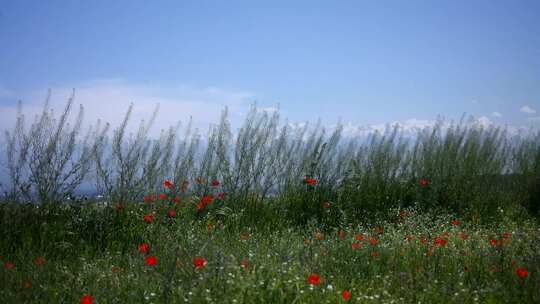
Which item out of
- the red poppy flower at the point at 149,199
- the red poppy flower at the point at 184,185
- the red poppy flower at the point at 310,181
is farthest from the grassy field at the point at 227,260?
the red poppy flower at the point at 310,181

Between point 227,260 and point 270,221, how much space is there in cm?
248

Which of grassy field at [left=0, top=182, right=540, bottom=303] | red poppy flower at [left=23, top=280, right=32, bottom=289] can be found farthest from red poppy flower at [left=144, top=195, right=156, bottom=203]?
red poppy flower at [left=23, top=280, right=32, bottom=289]

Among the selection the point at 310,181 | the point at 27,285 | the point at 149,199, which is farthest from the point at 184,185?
the point at 27,285

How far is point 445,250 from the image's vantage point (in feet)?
15.4

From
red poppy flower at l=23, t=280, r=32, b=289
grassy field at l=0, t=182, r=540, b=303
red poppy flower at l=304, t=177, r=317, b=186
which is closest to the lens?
grassy field at l=0, t=182, r=540, b=303

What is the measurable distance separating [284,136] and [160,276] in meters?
4.14

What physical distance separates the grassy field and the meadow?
0.02 meters

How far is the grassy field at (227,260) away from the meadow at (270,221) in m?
0.02

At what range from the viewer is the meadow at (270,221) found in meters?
3.53

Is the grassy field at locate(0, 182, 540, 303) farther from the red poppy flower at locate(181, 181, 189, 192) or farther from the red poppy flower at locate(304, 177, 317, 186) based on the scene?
the red poppy flower at locate(304, 177, 317, 186)

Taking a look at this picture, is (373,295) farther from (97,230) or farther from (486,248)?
(97,230)

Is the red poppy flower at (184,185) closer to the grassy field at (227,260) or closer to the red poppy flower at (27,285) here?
the grassy field at (227,260)

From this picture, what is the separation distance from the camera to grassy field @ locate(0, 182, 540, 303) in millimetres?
3334

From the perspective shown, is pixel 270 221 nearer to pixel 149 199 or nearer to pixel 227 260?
pixel 149 199
